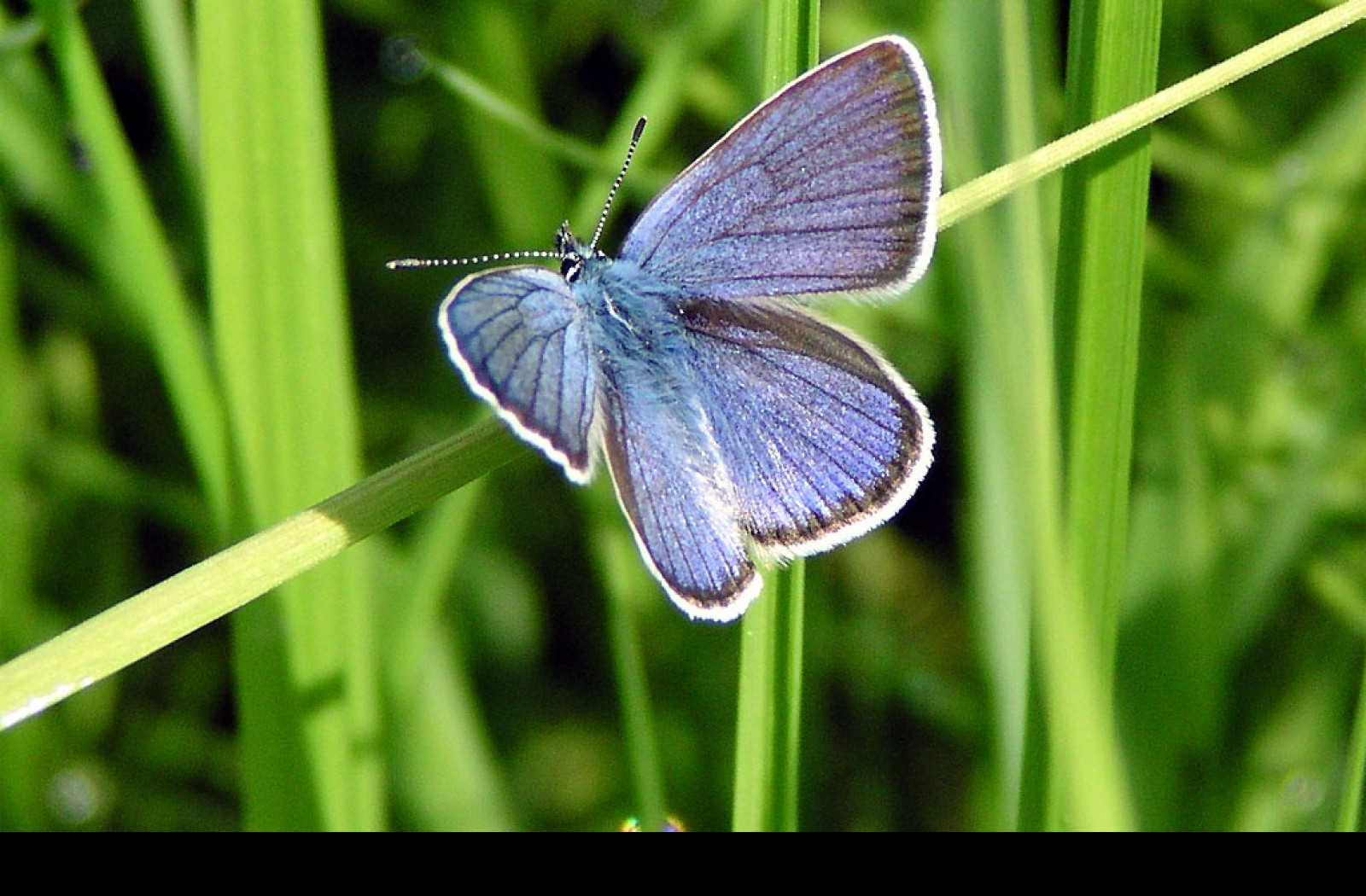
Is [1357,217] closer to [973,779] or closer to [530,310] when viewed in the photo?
[973,779]

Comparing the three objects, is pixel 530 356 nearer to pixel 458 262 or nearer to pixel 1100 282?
pixel 458 262

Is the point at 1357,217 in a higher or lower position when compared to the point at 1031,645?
higher

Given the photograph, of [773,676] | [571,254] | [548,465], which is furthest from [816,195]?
[548,465]

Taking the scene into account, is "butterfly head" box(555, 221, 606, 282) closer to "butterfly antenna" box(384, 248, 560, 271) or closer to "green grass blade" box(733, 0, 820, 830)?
"butterfly antenna" box(384, 248, 560, 271)

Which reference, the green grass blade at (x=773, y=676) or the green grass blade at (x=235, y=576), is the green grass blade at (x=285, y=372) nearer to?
the green grass blade at (x=235, y=576)

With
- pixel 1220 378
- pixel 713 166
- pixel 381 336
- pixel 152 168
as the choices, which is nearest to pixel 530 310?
pixel 713 166

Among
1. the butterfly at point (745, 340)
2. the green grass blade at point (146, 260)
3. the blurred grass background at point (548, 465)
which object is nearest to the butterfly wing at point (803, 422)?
the butterfly at point (745, 340)
